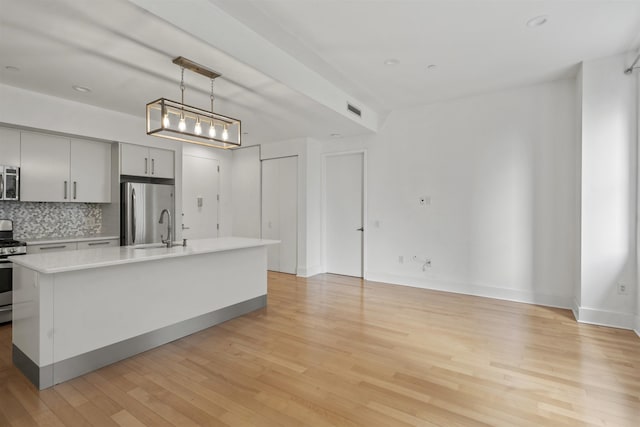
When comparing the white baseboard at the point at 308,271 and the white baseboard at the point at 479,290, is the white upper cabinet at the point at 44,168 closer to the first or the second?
the white baseboard at the point at 308,271

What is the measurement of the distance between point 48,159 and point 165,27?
9.98 ft

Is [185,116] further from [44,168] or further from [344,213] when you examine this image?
[344,213]

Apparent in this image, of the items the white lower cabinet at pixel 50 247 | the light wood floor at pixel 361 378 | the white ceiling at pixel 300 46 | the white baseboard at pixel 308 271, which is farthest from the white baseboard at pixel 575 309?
the white lower cabinet at pixel 50 247

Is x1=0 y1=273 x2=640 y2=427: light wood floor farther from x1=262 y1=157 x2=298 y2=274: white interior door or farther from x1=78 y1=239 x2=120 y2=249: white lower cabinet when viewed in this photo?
x1=262 y1=157 x2=298 y2=274: white interior door

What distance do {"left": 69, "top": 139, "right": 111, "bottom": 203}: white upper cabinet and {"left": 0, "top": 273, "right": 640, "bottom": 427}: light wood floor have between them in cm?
193

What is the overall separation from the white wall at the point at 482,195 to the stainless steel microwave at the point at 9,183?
478cm

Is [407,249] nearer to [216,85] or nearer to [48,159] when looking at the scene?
[216,85]

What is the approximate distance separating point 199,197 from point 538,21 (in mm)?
5682

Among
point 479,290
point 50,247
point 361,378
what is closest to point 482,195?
point 479,290

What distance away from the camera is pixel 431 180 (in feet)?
16.8

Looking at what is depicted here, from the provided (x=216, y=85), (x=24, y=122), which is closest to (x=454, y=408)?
(x=216, y=85)

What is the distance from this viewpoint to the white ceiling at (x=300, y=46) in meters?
2.41

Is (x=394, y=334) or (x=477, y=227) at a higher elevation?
(x=477, y=227)

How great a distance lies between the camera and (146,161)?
500cm
